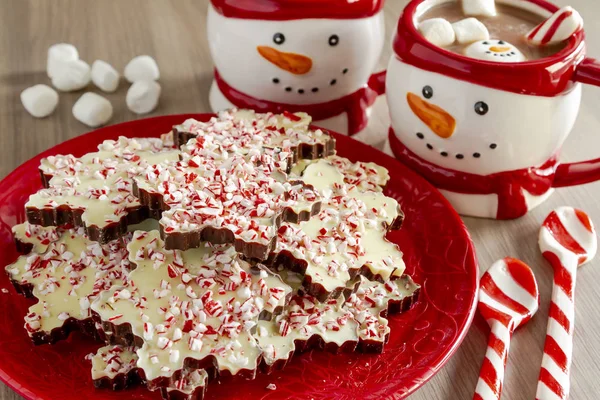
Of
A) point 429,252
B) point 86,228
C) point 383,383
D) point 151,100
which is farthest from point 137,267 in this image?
point 151,100

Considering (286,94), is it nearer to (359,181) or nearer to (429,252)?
(359,181)

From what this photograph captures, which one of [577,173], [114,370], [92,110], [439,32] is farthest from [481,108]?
[92,110]

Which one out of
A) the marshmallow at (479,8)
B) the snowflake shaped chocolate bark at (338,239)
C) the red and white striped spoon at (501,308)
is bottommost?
the red and white striped spoon at (501,308)

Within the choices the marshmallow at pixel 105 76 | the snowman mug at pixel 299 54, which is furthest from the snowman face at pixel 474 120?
the marshmallow at pixel 105 76

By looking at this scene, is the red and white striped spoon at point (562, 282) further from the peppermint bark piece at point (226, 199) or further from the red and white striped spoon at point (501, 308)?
the peppermint bark piece at point (226, 199)

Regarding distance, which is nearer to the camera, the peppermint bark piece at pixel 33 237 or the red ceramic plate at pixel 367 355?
the red ceramic plate at pixel 367 355

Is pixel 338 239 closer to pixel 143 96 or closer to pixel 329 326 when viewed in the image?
pixel 329 326

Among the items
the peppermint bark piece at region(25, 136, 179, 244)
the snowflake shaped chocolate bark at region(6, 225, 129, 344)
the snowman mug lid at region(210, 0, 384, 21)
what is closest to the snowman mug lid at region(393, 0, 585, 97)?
the snowman mug lid at region(210, 0, 384, 21)
